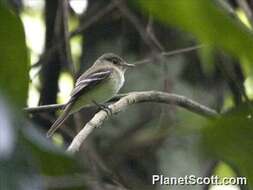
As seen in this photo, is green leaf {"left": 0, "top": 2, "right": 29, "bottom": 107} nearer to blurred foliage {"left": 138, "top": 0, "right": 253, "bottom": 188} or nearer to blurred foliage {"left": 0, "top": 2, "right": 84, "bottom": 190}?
blurred foliage {"left": 0, "top": 2, "right": 84, "bottom": 190}

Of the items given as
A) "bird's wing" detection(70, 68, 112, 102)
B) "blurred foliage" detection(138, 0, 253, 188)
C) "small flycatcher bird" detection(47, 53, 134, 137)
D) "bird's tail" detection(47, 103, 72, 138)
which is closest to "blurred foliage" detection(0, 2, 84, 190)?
"blurred foliage" detection(138, 0, 253, 188)

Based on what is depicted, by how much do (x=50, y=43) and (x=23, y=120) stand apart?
4.34 meters

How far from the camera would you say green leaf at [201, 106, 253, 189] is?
0.54 meters

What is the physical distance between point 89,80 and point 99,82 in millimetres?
203

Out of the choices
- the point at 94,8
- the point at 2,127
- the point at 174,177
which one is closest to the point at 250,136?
the point at 2,127

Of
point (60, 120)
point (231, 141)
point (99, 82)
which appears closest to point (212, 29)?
point (231, 141)

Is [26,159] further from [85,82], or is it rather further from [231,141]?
[85,82]

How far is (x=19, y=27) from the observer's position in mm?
510

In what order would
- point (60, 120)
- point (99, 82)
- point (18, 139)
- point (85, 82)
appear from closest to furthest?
point (18, 139), point (60, 120), point (85, 82), point (99, 82)

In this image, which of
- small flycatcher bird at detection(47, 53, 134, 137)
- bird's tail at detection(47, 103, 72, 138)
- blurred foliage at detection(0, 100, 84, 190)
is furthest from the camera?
small flycatcher bird at detection(47, 53, 134, 137)

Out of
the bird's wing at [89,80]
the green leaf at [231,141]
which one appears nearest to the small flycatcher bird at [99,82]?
the bird's wing at [89,80]

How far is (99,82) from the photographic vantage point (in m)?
5.01

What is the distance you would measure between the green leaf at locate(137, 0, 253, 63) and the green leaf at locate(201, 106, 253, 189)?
82 mm

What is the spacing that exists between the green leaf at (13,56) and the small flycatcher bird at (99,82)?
145 inches
